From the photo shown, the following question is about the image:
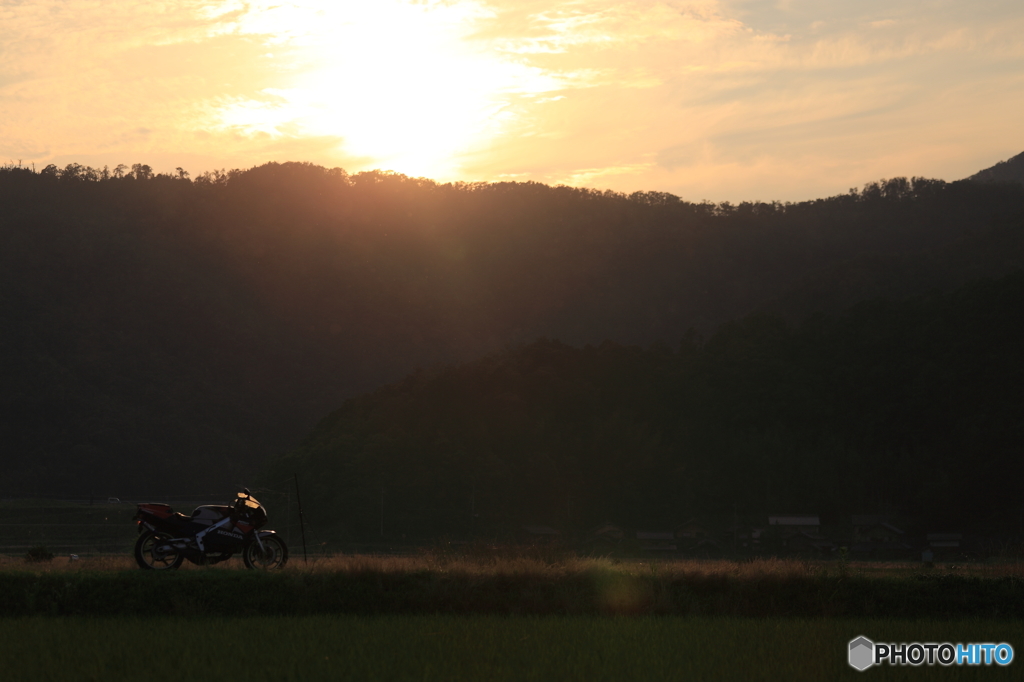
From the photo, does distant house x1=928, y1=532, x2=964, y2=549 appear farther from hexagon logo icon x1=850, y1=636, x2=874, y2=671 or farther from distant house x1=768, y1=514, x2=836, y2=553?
hexagon logo icon x1=850, y1=636, x2=874, y2=671

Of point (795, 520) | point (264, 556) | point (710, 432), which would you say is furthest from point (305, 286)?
point (264, 556)

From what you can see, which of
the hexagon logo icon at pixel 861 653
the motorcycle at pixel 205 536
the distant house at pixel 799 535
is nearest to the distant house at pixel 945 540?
the distant house at pixel 799 535

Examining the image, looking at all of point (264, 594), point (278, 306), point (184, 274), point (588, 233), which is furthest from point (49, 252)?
point (264, 594)

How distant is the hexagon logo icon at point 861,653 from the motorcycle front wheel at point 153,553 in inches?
463

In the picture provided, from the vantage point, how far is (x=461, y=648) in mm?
13727

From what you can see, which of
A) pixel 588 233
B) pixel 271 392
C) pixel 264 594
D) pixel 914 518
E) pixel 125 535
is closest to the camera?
pixel 264 594

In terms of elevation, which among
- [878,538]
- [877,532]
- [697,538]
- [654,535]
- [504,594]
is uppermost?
[504,594]

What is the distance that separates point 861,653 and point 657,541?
2827 inches

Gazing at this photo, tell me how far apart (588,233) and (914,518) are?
107 metres

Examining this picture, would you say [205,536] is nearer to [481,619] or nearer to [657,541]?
[481,619]

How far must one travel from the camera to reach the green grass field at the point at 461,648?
481 inches

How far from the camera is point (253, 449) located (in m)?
129

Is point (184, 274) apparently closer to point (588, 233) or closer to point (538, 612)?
point (588, 233)

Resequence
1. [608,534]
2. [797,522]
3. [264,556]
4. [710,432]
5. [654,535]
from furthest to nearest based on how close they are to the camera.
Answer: [710,432]
[797,522]
[654,535]
[608,534]
[264,556]
